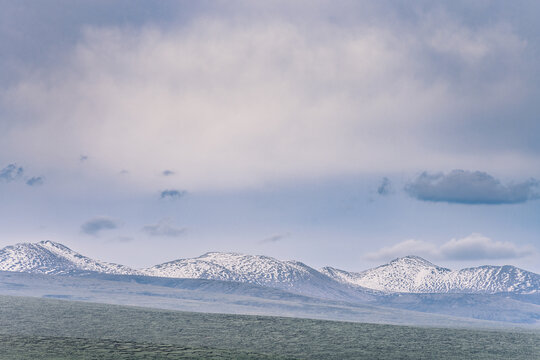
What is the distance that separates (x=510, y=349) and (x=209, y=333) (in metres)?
84.7

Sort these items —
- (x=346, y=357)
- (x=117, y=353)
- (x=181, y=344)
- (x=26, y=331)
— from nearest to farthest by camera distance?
(x=117, y=353) < (x=346, y=357) < (x=181, y=344) < (x=26, y=331)

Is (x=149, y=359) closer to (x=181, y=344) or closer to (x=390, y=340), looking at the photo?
(x=181, y=344)

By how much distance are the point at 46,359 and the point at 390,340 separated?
3946 inches

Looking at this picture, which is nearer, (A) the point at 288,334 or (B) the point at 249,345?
(B) the point at 249,345

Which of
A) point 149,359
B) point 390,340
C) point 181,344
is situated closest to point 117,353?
point 149,359

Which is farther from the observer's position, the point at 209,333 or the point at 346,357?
the point at 209,333

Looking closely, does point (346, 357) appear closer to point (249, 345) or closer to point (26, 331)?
point (249, 345)

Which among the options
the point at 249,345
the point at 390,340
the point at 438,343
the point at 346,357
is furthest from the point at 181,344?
the point at 438,343

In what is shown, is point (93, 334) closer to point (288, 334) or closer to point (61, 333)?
point (61, 333)

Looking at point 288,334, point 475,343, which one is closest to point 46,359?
point 288,334

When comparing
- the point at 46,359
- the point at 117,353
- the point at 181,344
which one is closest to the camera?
the point at 46,359

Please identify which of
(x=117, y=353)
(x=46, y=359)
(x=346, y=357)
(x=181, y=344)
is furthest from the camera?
(x=181, y=344)

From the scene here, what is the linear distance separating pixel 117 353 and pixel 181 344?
3200 centimetres

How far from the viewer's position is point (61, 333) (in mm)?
192000
